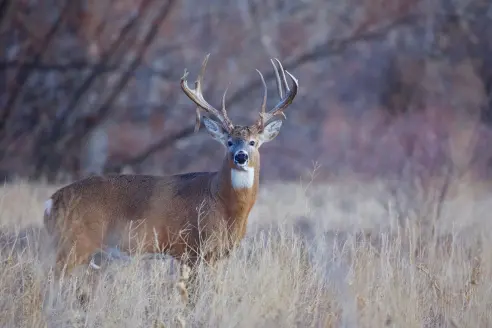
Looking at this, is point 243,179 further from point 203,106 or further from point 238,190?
point 203,106

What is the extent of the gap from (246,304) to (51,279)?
1.19 meters

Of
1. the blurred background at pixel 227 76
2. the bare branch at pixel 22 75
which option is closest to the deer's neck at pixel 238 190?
the blurred background at pixel 227 76

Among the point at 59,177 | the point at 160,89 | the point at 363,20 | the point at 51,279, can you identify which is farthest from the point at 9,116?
the point at 51,279

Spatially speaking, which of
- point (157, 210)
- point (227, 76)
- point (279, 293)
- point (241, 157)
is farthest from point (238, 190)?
point (227, 76)

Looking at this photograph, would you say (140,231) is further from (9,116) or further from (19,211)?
(9,116)

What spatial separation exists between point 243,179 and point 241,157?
196mm

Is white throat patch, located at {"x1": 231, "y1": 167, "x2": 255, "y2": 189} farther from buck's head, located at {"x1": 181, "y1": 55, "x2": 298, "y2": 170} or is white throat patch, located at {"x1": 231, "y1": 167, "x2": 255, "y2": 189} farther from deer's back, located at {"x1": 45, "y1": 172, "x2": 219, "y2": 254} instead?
deer's back, located at {"x1": 45, "y1": 172, "x2": 219, "y2": 254}

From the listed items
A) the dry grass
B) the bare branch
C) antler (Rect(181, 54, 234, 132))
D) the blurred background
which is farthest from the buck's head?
the bare branch

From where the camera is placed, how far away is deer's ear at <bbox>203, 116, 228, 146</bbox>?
776cm

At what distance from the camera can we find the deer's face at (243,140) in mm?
7309

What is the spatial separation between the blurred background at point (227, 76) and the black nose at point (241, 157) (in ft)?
17.0

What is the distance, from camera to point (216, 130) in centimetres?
782

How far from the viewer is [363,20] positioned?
13.5 m

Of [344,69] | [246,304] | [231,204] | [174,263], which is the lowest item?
[344,69]
